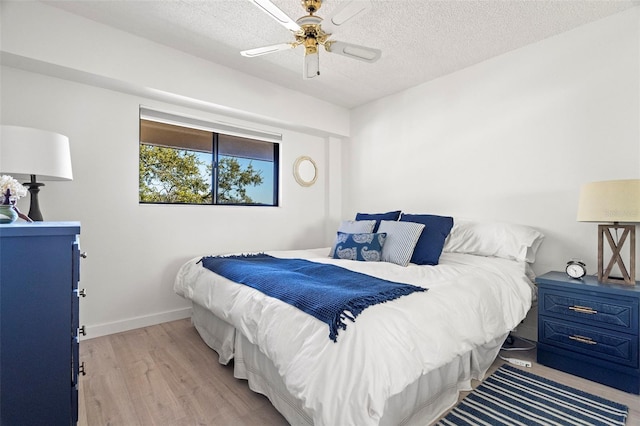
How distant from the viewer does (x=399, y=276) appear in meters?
1.97

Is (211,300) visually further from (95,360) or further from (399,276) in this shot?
(399,276)

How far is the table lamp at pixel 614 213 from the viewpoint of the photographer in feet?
6.17

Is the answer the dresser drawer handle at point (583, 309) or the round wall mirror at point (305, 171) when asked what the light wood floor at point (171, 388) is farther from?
the round wall mirror at point (305, 171)

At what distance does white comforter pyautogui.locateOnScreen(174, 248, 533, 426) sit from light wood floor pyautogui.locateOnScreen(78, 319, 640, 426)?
413 mm

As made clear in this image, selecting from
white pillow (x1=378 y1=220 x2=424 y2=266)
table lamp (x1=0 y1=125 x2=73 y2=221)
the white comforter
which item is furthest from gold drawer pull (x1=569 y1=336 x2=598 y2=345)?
table lamp (x1=0 y1=125 x2=73 y2=221)

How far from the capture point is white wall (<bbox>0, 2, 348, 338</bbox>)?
229 centimetres

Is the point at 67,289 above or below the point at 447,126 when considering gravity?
below

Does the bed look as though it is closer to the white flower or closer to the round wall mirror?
the white flower

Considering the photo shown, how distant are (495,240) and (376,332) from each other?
1820 millimetres

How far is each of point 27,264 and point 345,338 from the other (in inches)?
42.3

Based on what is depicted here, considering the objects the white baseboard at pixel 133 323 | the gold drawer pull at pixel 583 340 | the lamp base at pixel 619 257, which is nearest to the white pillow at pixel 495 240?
the lamp base at pixel 619 257

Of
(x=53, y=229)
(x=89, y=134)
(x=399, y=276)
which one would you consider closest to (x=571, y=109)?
(x=399, y=276)

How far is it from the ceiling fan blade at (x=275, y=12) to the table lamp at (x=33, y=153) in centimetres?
146

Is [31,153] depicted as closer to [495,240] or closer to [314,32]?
[314,32]
